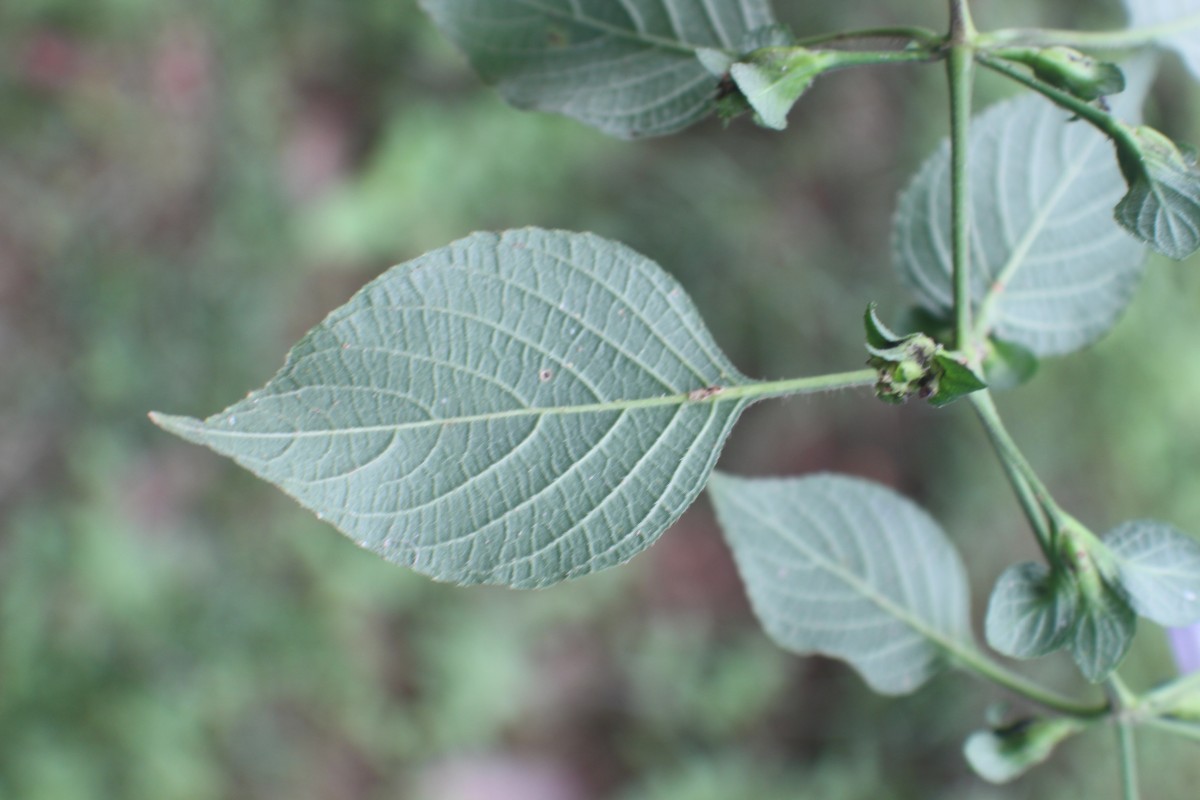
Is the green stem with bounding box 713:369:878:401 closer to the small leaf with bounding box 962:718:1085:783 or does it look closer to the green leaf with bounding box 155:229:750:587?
the green leaf with bounding box 155:229:750:587

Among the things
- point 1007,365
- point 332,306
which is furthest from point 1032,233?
point 332,306

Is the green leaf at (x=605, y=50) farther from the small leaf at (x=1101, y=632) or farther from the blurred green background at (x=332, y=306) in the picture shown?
the blurred green background at (x=332, y=306)

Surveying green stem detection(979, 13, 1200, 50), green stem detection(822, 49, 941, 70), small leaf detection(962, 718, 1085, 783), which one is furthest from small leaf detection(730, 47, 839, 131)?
small leaf detection(962, 718, 1085, 783)

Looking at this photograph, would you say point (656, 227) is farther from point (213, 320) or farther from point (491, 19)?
point (491, 19)

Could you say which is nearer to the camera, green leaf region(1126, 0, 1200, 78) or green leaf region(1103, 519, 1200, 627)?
green leaf region(1103, 519, 1200, 627)

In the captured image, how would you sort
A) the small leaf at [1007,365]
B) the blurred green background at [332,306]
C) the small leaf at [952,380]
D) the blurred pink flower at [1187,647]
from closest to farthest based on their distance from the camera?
1. the small leaf at [952,380]
2. the small leaf at [1007,365]
3. the blurred pink flower at [1187,647]
4. the blurred green background at [332,306]

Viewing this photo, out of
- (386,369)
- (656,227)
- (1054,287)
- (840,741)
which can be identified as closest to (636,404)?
(386,369)

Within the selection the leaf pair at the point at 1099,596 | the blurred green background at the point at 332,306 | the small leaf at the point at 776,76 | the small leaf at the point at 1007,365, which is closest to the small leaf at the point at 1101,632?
the leaf pair at the point at 1099,596
